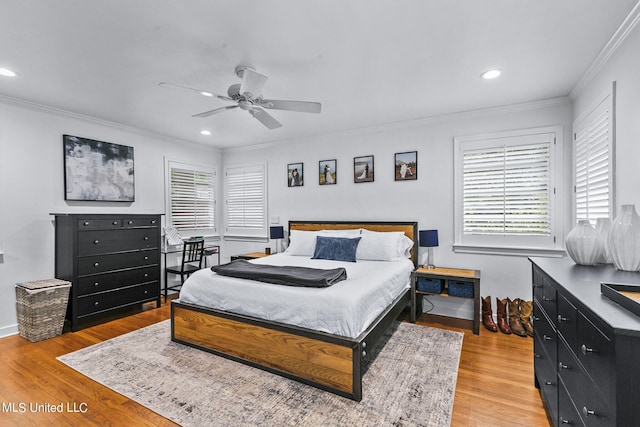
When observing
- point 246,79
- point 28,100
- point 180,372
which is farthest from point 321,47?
point 28,100

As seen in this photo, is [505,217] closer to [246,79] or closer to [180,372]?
[246,79]

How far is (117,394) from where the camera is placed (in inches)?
90.9

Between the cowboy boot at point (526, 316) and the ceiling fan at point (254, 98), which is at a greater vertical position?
the ceiling fan at point (254, 98)

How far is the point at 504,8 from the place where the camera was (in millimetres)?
1900

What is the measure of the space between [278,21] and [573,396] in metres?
2.62

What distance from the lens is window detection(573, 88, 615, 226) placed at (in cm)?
243

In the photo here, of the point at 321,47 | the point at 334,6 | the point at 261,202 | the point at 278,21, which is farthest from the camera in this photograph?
the point at 261,202

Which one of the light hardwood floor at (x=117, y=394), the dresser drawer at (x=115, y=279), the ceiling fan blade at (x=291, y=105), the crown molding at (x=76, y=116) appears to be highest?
the crown molding at (x=76, y=116)

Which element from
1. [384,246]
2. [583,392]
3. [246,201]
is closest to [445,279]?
[384,246]

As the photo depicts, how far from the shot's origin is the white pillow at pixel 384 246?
386 centimetres

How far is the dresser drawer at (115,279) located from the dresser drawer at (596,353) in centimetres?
447

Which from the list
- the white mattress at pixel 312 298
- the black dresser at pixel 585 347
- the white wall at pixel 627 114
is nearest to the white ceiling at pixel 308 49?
the white wall at pixel 627 114

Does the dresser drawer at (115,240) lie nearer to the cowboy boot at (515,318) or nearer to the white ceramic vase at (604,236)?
the cowboy boot at (515,318)

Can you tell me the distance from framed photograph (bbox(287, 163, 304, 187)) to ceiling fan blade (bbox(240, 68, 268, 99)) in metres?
2.52
